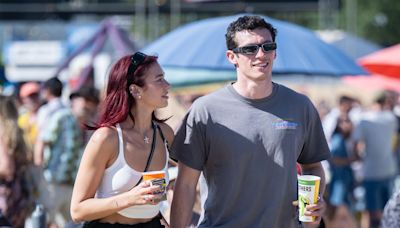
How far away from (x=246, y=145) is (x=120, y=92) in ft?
2.35

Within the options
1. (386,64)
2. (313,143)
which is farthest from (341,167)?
(313,143)

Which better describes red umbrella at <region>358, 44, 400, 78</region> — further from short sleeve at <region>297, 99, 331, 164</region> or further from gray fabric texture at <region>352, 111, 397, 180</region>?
short sleeve at <region>297, 99, 331, 164</region>

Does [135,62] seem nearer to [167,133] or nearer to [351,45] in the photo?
[167,133]

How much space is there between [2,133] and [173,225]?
9.40ft

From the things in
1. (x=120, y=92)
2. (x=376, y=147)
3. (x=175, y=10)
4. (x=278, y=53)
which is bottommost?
(x=175, y=10)

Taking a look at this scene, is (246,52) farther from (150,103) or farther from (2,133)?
(2,133)

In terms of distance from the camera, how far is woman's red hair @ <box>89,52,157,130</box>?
14.8 feet

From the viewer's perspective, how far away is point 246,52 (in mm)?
4457

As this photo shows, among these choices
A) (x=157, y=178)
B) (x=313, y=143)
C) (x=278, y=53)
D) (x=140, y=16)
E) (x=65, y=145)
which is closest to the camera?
(x=157, y=178)

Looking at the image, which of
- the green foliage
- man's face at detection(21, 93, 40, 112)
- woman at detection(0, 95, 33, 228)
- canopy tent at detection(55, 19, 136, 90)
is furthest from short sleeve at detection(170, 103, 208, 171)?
the green foliage

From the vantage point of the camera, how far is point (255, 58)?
4.44 metres

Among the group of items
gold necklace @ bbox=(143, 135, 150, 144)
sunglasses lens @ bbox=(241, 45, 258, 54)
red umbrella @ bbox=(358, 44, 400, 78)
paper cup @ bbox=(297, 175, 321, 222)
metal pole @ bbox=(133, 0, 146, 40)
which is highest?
sunglasses lens @ bbox=(241, 45, 258, 54)

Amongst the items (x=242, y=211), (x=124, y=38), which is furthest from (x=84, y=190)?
(x=124, y=38)

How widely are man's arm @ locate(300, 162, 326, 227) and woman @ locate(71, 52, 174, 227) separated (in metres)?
0.73
